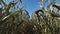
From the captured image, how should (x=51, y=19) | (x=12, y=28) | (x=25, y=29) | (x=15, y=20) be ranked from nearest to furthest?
(x=12, y=28), (x=15, y=20), (x=51, y=19), (x=25, y=29)

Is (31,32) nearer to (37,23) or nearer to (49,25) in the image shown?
(37,23)

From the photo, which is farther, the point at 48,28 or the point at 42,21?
the point at 42,21

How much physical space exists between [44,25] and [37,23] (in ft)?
0.72

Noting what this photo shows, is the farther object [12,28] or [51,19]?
[51,19]

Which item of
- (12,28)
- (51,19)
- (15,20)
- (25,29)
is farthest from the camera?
(25,29)

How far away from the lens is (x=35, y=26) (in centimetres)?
446

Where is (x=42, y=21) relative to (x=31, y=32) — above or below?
above

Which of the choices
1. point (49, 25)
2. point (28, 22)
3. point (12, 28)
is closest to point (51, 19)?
point (49, 25)

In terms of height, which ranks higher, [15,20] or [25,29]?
[15,20]

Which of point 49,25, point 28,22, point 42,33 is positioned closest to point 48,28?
point 49,25

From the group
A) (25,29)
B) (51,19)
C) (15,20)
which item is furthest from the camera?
(25,29)

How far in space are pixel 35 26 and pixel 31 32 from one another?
0.32 metres

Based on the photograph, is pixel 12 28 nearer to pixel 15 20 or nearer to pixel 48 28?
pixel 15 20

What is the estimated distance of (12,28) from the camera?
3.51m
